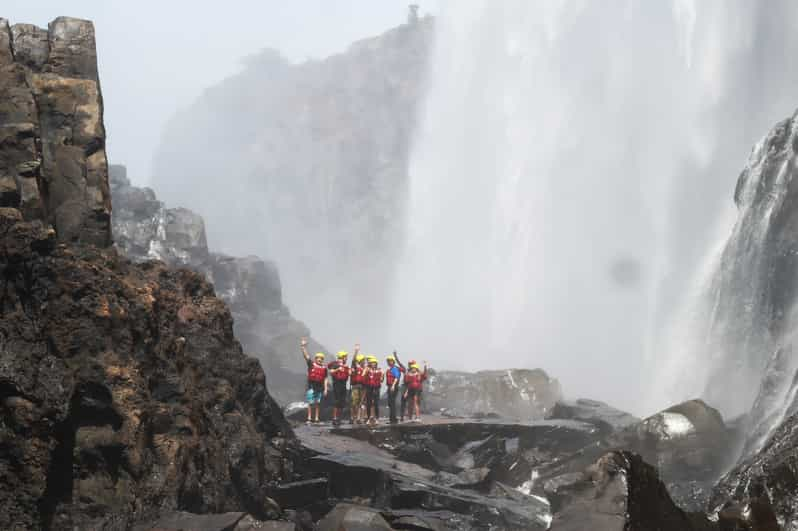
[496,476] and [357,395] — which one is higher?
[357,395]

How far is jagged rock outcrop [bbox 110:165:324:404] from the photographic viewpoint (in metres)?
40.9

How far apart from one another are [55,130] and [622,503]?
10.5 meters

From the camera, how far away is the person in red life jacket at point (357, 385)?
68.0 feet

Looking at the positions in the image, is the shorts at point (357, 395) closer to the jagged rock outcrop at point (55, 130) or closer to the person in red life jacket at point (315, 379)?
the person in red life jacket at point (315, 379)

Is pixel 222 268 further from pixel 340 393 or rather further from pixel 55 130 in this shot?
pixel 55 130

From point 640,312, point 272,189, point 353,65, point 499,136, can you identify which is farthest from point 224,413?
point 353,65

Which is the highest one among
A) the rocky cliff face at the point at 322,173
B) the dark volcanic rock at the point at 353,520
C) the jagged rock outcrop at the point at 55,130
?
the rocky cliff face at the point at 322,173

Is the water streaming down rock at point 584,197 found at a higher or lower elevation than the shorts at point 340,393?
higher

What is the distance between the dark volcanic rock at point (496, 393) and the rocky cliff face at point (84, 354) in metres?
16.0

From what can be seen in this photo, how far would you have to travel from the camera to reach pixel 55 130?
12.9m

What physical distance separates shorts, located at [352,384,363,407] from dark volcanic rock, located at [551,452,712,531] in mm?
10906

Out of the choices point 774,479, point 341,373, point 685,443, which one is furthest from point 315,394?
point 774,479

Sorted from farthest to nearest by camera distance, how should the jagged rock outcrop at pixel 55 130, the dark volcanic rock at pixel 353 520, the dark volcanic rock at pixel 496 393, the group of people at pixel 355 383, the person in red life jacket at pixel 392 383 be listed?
the dark volcanic rock at pixel 496 393, the person in red life jacket at pixel 392 383, the group of people at pixel 355 383, the dark volcanic rock at pixel 353 520, the jagged rock outcrop at pixel 55 130

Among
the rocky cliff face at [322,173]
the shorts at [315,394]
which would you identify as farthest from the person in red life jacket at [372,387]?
the rocky cliff face at [322,173]
